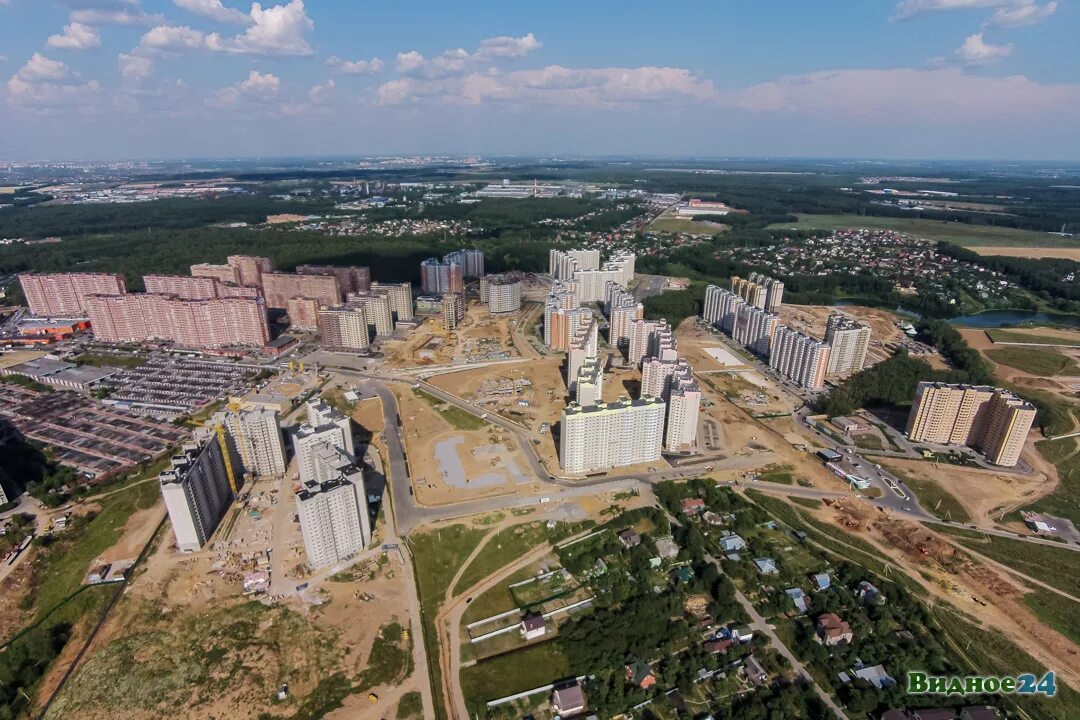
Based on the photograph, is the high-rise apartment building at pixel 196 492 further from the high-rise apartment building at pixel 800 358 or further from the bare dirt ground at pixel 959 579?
the high-rise apartment building at pixel 800 358

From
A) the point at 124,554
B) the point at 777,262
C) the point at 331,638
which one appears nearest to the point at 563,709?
the point at 331,638

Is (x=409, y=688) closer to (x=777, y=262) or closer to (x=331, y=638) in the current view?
(x=331, y=638)

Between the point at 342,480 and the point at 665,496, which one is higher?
the point at 342,480

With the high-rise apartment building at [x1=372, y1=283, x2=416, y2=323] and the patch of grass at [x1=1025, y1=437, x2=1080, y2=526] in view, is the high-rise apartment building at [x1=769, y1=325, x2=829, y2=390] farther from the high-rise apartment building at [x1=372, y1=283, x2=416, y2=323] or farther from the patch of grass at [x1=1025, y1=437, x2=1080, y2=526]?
the high-rise apartment building at [x1=372, y1=283, x2=416, y2=323]

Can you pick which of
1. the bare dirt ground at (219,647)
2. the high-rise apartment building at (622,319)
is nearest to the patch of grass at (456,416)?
the bare dirt ground at (219,647)

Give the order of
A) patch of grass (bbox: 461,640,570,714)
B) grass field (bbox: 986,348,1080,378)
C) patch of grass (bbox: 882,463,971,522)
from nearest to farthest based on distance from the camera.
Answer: patch of grass (bbox: 461,640,570,714)
patch of grass (bbox: 882,463,971,522)
grass field (bbox: 986,348,1080,378)

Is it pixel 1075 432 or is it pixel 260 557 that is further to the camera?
pixel 1075 432

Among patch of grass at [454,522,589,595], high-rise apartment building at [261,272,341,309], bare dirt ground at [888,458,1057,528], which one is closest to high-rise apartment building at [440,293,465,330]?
high-rise apartment building at [261,272,341,309]
